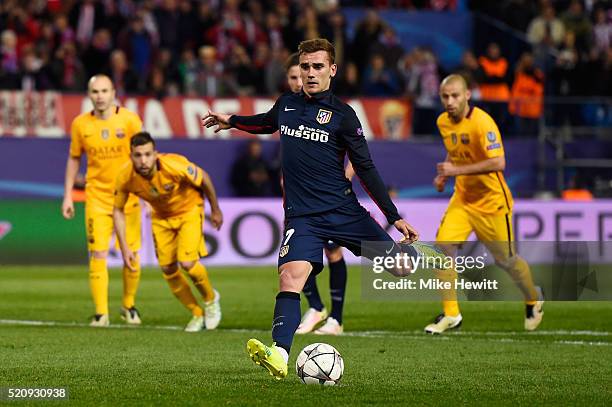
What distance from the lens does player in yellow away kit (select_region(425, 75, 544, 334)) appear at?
12.7m

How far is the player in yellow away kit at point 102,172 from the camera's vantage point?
1366 cm

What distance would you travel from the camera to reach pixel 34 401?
7.91 meters

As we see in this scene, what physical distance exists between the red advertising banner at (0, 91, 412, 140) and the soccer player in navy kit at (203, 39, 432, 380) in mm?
11840

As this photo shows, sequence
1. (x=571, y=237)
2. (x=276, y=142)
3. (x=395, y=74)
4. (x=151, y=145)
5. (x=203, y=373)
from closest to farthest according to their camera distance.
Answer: (x=203, y=373) → (x=151, y=145) → (x=571, y=237) → (x=276, y=142) → (x=395, y=74)

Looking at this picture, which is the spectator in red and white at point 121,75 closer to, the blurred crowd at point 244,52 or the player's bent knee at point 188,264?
the blurred crowd at point 244,52

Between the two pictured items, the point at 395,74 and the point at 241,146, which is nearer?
the point at 241,146

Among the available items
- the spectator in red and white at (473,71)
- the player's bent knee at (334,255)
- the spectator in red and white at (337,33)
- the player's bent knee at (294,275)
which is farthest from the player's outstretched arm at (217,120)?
the spectator in red and white at (337,33)

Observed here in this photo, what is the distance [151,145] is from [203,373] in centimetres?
366

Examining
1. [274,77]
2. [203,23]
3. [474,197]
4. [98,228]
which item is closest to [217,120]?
[474,197]

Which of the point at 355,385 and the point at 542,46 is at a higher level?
the point at 542,46

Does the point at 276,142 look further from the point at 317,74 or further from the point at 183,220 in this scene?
the point at 317,74

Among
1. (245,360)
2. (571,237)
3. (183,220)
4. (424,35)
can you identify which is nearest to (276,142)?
(571,237)

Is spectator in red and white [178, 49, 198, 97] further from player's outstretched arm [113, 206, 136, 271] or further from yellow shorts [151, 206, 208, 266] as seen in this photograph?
player's outstretched arm [113, 206, 136, 271]

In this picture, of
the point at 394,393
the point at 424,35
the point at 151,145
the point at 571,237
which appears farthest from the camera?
the point at 424,35
